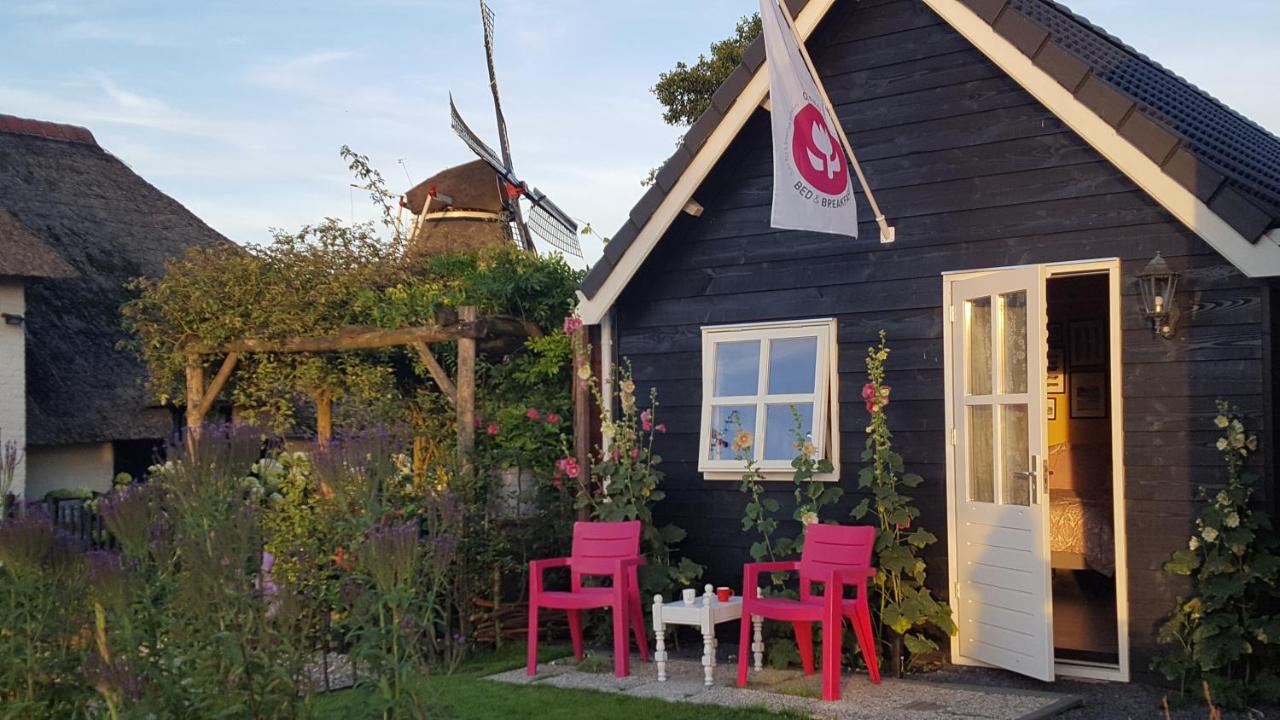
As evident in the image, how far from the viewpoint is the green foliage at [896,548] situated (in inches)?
273

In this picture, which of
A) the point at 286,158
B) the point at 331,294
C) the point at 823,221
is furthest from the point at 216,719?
the point at 286,158

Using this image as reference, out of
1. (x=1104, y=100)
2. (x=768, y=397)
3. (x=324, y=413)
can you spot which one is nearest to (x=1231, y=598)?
(x=1104, y=100)

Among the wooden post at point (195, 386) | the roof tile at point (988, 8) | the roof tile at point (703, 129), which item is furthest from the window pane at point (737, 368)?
the wooden post at point (195, 386)

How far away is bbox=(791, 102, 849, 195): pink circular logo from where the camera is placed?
656 cm

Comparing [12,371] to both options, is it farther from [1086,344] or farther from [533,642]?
[1086,344]

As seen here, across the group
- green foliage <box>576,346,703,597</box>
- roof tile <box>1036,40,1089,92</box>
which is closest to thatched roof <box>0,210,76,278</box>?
green foliage <box>576,346,703,597</box>

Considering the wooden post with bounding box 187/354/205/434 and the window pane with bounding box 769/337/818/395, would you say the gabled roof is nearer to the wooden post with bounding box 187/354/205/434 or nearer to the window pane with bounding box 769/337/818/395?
the window pane with bounding box 769/337/818/395

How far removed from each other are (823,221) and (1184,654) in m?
2.77

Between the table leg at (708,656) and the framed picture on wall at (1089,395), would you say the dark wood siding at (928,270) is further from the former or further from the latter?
the framed picture on wall at (1089,395)

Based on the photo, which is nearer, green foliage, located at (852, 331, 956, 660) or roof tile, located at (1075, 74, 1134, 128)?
roof tile, located at (1075, 74, 1134, 128)

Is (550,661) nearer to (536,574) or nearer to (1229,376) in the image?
(536,574)

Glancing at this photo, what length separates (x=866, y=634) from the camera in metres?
6.65

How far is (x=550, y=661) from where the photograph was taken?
7836 mm

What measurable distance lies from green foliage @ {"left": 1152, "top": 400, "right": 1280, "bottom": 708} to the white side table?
2.20 m
